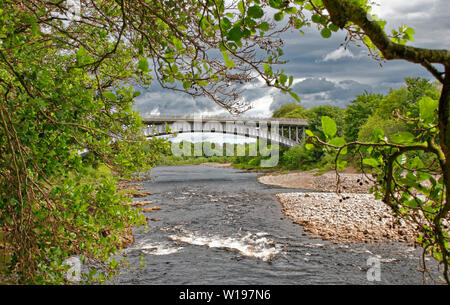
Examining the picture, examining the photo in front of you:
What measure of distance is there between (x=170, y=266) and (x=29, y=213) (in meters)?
8.40

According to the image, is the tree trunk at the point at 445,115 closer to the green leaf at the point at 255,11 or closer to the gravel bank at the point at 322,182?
the green leaf at the point at 255,11

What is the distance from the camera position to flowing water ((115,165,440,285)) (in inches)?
376

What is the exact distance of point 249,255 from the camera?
11547mm

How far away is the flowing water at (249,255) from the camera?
9.55 m

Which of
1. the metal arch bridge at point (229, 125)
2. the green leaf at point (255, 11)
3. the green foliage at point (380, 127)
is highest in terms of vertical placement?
the metal arch bridge at point (229, 125)

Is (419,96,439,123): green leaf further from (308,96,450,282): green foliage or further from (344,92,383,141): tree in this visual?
(344,92,383,141): tree

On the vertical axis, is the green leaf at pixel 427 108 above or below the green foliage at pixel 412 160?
above

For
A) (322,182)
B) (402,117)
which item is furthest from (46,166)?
(322,182)

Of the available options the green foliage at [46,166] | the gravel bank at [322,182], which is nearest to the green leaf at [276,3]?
the green foliage at [46,166]

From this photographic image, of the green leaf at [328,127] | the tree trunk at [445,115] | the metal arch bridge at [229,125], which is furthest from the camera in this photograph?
the metal arch bridge at [229,125]

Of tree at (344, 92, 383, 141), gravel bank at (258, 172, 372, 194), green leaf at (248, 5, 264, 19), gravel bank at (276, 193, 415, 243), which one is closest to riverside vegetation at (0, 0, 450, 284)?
green leaf at (248, 5, 264, 19)

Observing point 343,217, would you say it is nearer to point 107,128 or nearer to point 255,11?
point 107,128
